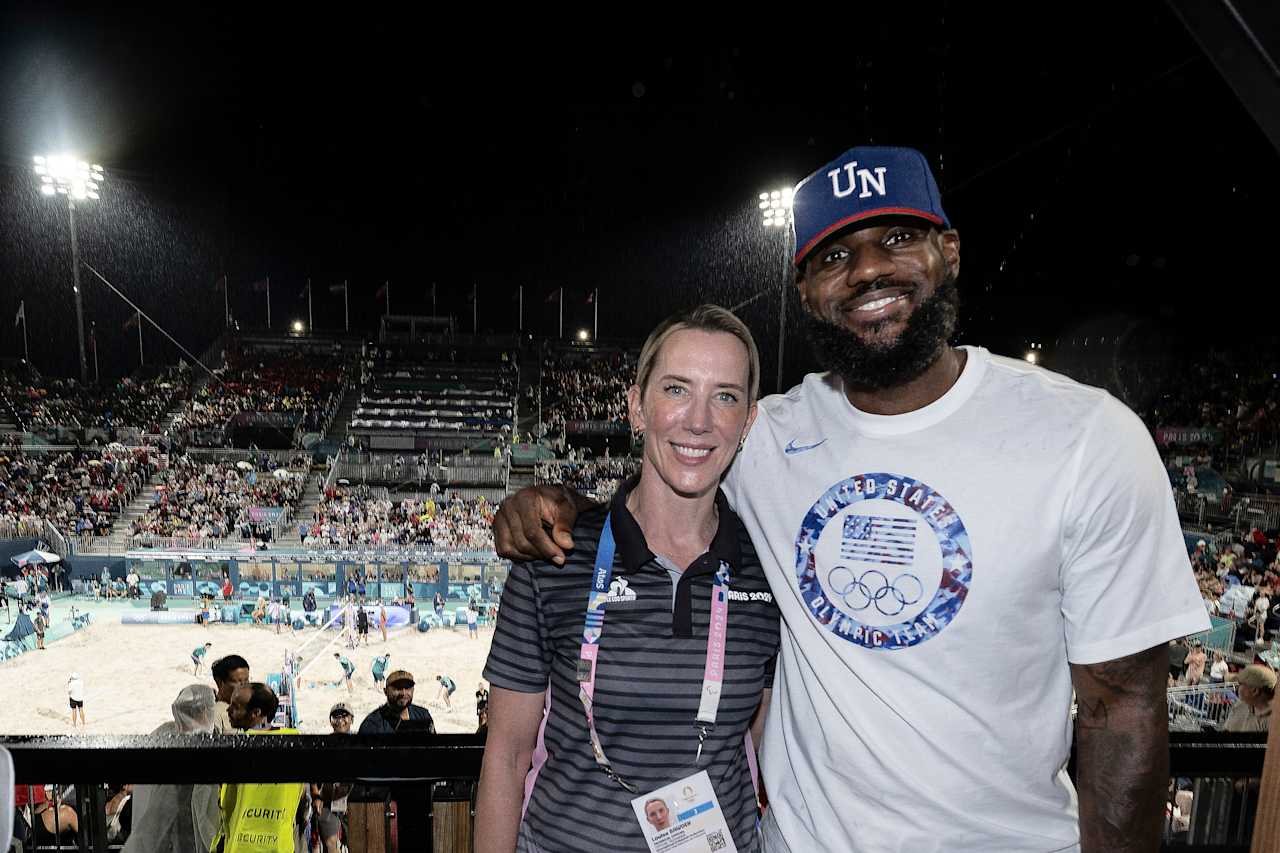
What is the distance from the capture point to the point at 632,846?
4.54ft

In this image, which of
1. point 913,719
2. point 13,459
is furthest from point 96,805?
point 13,459

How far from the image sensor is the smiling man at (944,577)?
1.24 m

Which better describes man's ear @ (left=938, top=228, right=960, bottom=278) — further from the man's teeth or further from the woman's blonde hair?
the woman's blonde hair

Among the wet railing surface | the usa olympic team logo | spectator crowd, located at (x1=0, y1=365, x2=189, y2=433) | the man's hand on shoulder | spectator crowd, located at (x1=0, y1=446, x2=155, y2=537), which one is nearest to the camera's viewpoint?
the usa olympic team logo

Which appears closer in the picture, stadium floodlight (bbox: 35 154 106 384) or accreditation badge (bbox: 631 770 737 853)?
accreditation badge (bbox: 631 770 737 853)

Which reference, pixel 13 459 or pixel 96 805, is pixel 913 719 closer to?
pixel 96 805

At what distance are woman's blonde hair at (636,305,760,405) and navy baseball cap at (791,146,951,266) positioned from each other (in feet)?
0.72

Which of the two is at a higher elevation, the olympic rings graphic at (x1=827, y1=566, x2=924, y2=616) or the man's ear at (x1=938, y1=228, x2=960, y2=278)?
the man's ear at (x1=938, y1=228, x2=960, y2=278)

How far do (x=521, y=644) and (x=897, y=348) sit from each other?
3.25 feet

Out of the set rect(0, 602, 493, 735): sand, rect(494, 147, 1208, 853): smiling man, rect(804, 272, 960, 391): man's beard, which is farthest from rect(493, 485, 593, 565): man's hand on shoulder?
rect(0, 602, 493, 735): sand

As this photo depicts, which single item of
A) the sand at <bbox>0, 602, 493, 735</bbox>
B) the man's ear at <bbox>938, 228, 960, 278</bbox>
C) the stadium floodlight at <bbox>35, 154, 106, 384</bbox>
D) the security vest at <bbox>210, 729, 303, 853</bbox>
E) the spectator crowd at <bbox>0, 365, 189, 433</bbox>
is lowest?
the sand at <bbox>0, 602, 493, 735</bbox>

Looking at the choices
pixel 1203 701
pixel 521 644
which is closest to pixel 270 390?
pixel 1203 701

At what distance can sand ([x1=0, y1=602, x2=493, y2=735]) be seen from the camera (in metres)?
12.2

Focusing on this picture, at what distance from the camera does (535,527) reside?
57.1 inches
